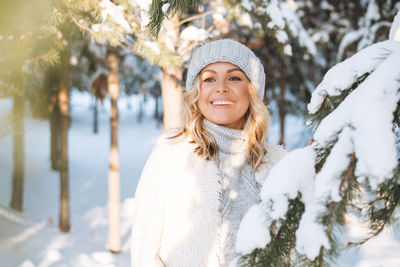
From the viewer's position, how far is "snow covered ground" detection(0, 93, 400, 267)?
5.58 metres

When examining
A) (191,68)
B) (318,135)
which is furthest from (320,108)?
(191,68)

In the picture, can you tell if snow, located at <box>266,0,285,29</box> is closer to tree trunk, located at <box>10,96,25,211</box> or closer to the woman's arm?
the woman's arm

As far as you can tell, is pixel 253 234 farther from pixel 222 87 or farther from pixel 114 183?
pixel 114 183

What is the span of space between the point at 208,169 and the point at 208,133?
249mm

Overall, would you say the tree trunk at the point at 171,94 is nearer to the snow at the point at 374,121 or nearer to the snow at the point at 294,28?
the snow at the point at 294,28

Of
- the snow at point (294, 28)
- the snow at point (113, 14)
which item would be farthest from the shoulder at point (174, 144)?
the snow at point (294, 28)

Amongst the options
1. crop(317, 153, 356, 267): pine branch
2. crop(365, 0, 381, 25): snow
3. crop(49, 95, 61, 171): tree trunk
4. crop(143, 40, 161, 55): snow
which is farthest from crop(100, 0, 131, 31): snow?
crop(49, 95, 61, 171): tree trunk

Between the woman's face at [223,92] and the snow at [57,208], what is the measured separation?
4.04m

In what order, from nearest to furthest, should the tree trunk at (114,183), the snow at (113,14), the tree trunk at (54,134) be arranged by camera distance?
1. the snow at (113,14)
2. the tree trunk at (114,183)
3. the tree trunk at (54,134)

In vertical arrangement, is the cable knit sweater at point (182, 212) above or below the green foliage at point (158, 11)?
below

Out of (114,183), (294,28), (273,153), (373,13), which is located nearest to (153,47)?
(273,153)

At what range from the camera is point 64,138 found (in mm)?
7293

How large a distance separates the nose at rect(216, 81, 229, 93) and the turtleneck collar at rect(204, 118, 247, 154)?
8.4 inches

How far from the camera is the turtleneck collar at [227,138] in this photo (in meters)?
1.96
